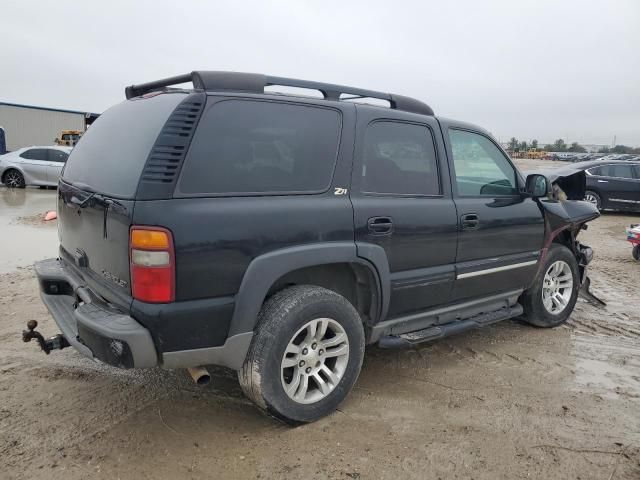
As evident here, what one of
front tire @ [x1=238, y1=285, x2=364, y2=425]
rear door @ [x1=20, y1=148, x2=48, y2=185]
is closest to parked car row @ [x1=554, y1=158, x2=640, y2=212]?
front tire @ [x1=238, y1=285, x2=364, y2=425]

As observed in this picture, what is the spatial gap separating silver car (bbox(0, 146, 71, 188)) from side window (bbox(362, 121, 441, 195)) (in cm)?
1510

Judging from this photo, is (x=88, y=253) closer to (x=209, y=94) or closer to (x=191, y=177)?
(x=191, y=177)

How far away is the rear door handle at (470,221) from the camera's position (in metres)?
3.74

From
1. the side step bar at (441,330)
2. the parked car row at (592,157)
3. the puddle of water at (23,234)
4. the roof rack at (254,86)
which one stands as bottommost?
the puddle of water at (23,234)

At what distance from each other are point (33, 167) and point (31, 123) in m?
23.7

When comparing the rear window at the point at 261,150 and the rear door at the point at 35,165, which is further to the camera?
the rear door at the point at 35,165

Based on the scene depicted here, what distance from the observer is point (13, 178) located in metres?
16.2

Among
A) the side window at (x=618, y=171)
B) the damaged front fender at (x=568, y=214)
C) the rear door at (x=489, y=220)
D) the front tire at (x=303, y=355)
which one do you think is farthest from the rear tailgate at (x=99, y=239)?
the side window at (x=618, y=171)

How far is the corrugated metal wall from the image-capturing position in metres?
35.1

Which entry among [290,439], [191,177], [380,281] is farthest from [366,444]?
[191,177]

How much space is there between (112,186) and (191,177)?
1.60ft

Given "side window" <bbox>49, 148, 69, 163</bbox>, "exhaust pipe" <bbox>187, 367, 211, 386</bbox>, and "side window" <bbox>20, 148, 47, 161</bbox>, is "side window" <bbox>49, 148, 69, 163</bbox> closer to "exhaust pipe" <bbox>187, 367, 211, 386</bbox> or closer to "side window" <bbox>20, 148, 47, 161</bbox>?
"side window" <bbox>20, 148, 47, 161</bbox>

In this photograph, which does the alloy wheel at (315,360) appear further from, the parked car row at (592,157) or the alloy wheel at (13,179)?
the parked car row at (592,157)

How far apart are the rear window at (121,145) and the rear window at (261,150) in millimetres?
244
